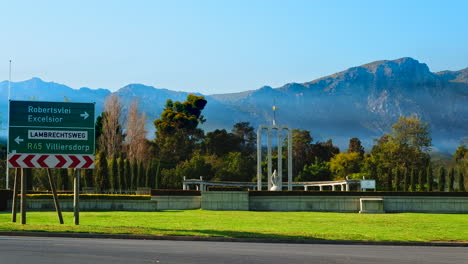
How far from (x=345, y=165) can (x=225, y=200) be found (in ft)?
197

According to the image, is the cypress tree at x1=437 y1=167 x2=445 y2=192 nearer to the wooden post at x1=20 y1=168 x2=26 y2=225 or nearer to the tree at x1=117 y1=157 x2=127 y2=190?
the tree at x1=117 y1=157 x2=127 y2=190

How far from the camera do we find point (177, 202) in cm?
4128

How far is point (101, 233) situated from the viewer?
2061cm

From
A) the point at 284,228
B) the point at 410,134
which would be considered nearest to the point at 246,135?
the point at 410,134

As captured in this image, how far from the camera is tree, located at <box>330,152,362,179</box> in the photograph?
96.2 metres

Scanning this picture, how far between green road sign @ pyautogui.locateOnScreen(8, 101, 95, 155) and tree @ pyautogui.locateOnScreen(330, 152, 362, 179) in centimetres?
7326

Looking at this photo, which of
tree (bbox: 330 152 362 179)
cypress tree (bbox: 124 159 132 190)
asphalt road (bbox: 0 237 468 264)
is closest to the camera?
asphalt road (bbox: 0 237 468 264)

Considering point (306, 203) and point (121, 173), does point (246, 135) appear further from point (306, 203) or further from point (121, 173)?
point (306, 203)

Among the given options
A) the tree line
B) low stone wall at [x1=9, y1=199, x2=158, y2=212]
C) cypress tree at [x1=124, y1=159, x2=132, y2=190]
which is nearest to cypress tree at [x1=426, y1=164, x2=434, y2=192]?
the tree line

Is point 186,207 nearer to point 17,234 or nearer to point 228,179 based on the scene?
point 17,234

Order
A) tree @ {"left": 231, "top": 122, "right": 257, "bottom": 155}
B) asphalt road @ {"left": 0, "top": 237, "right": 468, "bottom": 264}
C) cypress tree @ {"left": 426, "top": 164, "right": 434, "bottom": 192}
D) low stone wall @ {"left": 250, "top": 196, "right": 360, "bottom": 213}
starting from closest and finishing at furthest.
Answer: asphalt road @ {"left": 0, "top": 237, "right": 468, "bottom": 264} → low stone wall @ {"left": 250, "top": 196, "right": 360, "bottom": 213} → cypress tree @ {"left": 426, "top": 164, "right": 434, "bottom": 192} → tree @ {"left": 231, "top": 122, "right": 257, "bottom": 155}

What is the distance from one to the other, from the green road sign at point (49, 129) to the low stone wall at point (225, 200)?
53.5 ft

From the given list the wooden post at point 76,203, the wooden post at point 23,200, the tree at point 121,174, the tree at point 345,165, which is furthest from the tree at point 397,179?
the wooden post at point 23,200

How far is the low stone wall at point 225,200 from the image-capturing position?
40188 millimetres
